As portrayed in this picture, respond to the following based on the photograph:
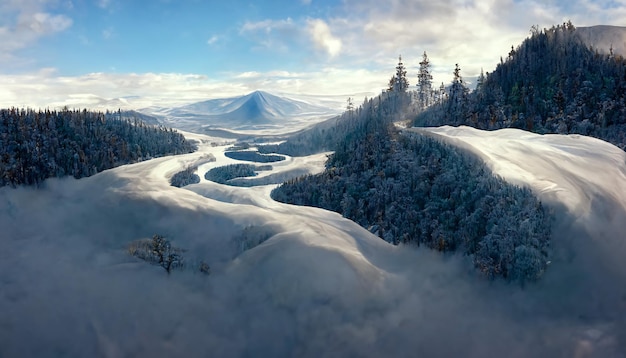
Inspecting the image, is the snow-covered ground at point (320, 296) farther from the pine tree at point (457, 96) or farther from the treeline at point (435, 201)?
the pine tree at point (457, 96)

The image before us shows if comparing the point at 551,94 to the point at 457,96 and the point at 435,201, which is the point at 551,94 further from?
the point at 435,201

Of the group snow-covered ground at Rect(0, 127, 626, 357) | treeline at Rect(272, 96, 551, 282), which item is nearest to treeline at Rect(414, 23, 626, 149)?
treeline at Rect(272, 96, 551, 282)

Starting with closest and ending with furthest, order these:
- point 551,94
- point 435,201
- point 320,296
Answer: point 320,296
point 435,201
point 551,94

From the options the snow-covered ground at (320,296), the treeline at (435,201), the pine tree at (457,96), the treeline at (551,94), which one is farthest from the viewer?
the pine tree at (457,96)

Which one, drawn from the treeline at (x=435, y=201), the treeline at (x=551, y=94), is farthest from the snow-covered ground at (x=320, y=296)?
the treeline at (x=551, y=94)

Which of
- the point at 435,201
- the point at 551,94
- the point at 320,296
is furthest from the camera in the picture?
the point at 551,94

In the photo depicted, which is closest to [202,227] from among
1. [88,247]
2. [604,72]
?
[88,247]

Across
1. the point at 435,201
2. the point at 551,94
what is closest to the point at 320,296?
the point at 435,201
